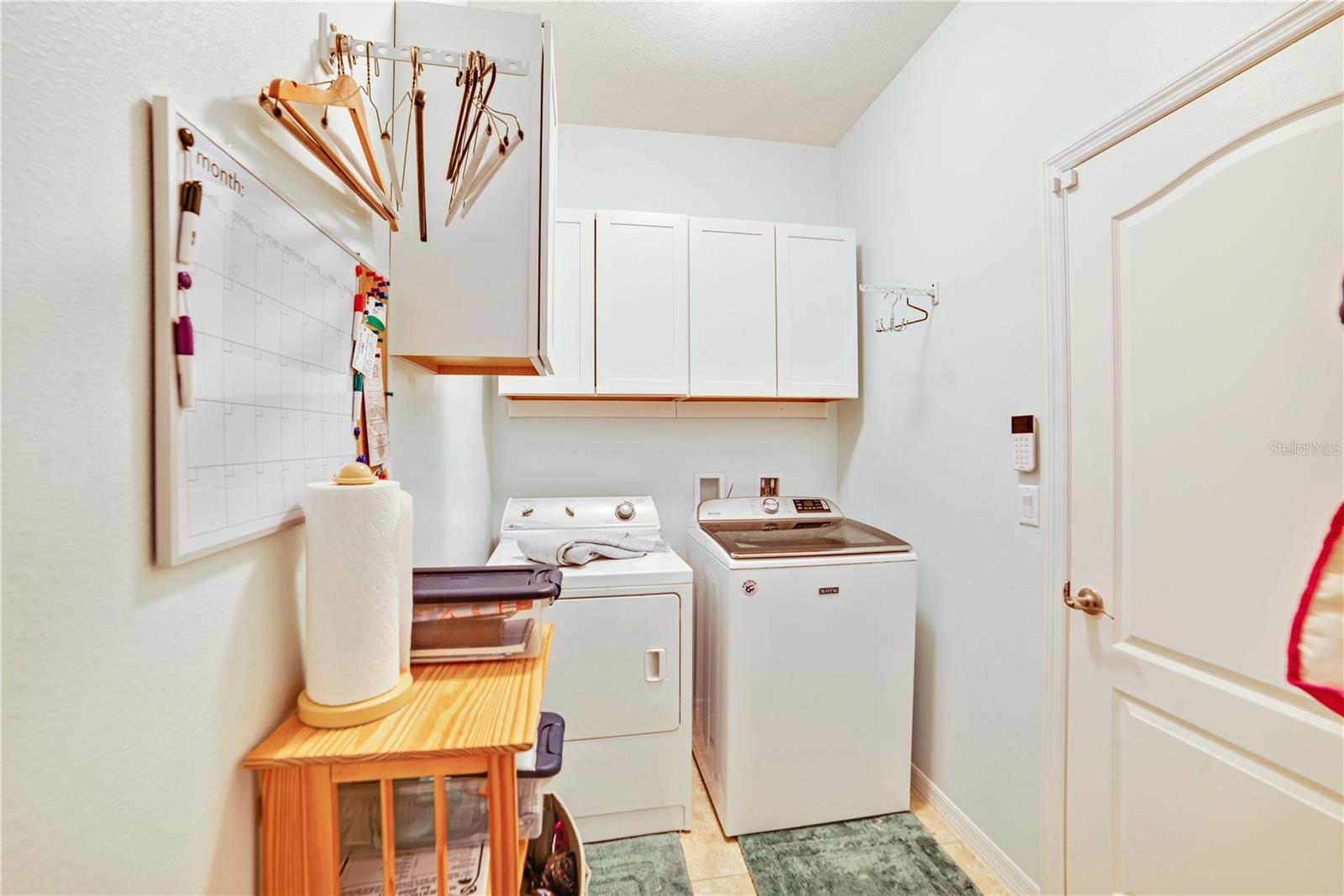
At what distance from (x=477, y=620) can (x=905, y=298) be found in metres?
1.94

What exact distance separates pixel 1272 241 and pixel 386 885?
175 centimetres

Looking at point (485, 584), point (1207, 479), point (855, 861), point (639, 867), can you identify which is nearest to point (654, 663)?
point (639, 867)

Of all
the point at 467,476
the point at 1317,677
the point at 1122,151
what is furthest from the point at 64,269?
the point at 1122,151

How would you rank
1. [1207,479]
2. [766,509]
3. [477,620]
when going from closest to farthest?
[477,620]
[1207,479]
[766,509]

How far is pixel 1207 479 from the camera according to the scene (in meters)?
1.06

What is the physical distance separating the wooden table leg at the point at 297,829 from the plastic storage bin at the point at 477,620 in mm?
225

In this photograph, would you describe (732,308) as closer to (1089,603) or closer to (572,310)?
(572,310)

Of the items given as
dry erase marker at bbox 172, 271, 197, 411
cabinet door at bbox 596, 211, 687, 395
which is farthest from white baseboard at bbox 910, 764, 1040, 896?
dry erase marker at bbox 172, 271, 197, 411

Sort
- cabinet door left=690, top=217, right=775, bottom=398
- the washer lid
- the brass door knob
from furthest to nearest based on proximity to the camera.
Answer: cabinet door left=690, top=217, right=775, bottom=398 < the washer lid < the brass door knob

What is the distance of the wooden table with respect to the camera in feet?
2.07

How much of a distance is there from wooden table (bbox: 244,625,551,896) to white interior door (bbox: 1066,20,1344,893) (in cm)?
133

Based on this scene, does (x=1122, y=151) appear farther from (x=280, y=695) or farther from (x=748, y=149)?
(x=280, y=695)

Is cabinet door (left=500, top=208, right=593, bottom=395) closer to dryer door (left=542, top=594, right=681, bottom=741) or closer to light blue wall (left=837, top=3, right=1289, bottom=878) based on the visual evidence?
dryer door (left=542, top=594, right=681, bottom=741)

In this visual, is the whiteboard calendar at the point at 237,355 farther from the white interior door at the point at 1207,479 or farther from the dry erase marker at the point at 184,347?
the white interior door at the point at 1207,479
